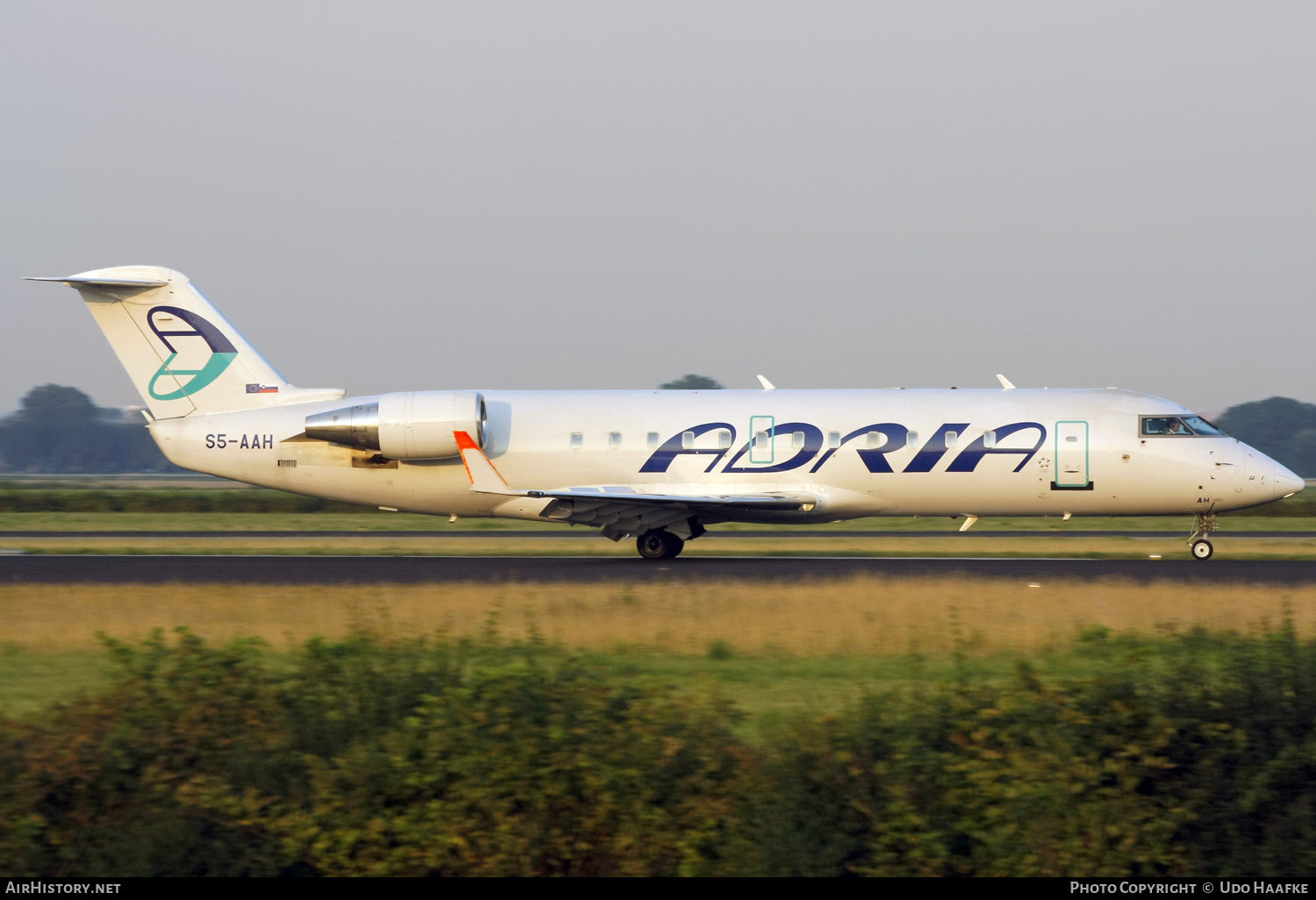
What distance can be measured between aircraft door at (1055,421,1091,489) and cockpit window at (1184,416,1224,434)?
2.15 meters

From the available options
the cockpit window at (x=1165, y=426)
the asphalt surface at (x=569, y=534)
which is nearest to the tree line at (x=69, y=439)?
the asphalt surface at (x=569, y=534)

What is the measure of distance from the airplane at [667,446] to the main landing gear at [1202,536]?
0.05m

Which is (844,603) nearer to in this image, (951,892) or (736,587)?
→ (736,587)

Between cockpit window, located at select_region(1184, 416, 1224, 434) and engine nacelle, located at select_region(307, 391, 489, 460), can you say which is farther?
engine nacelle, located at select_region(307, 391, 489, 460)

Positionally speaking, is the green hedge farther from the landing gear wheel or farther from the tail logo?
the tail logo

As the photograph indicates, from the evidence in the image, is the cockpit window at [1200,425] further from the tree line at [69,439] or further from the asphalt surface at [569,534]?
the tree line at [69,439]

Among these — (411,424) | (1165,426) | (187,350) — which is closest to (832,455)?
(1165,426)

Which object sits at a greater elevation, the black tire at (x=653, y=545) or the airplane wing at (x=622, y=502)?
the airplane wing at (x=622, y=502)

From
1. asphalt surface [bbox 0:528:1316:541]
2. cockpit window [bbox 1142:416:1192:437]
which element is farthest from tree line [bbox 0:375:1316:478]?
cockpit window [bbox 1142:416:1192:437]

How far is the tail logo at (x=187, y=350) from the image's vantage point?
24938 mm

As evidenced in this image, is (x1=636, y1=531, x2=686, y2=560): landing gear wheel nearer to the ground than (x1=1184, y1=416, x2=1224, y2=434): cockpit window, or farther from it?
nearer to the ground

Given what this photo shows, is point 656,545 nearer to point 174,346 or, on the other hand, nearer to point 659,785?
point 174,346

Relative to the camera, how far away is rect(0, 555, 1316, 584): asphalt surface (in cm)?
1952

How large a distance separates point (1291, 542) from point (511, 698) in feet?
80.8
